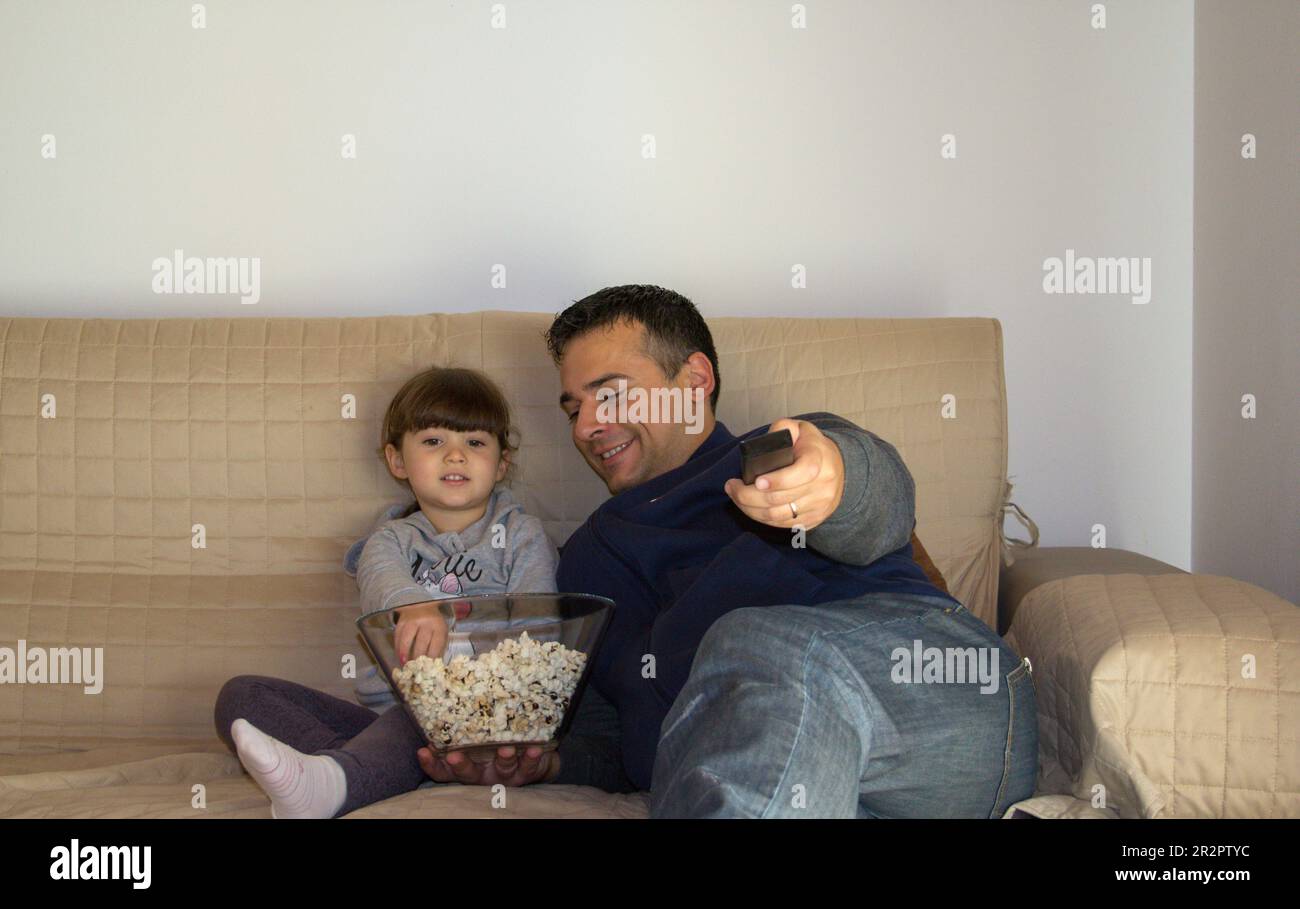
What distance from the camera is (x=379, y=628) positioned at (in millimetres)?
1401

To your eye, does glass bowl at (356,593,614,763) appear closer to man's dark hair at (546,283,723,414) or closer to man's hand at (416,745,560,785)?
man's hand at (416,745,560,785)

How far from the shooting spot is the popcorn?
138 cm

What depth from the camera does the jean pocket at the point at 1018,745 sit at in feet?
3.85

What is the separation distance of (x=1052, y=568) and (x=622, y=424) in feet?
2.30

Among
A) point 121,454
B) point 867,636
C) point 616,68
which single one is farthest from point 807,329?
point 121,454

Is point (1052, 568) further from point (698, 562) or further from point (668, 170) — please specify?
point (668, 170)

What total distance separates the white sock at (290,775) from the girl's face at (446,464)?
1.77 ft

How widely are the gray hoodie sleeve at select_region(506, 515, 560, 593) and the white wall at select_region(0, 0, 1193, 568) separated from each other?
0.58 meters

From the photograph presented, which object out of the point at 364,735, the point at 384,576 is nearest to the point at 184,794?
the point at 364,735

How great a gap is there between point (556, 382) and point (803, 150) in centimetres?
74

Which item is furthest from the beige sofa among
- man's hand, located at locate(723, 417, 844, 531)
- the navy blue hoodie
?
man's hand, located at locate(723, 417, 844, 531)

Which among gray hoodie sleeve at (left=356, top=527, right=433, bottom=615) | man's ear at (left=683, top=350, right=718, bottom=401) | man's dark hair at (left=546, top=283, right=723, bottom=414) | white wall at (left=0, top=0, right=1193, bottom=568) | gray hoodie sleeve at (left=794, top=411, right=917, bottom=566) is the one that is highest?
white wall at (left=0, top=0, right=1193, bottom=568)

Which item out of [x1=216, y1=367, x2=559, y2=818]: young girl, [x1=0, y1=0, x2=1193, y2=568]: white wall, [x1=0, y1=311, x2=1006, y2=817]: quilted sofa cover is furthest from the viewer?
[x1=0, y1=0, x2=1193, y2=568]: white wall
